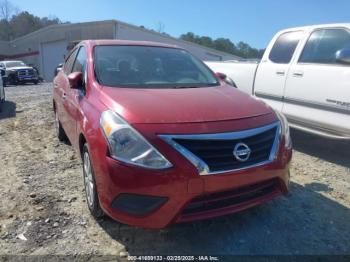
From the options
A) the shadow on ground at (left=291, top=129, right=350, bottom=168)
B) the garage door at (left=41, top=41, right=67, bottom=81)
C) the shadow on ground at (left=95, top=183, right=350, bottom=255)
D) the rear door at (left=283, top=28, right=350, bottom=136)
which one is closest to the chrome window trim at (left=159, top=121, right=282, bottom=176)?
the shadow on ground at (left=95, top=183, right=350, bottom=255)

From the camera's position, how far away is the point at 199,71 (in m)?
4.50

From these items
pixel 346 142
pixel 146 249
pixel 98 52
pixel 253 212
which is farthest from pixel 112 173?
pixel 346 142

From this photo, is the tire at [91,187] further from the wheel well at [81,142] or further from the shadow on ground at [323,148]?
the shadow on ground at [323,148]

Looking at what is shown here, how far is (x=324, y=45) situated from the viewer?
544 cm

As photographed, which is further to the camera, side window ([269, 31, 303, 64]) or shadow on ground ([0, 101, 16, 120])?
shadow on ground ([0, 101, 16, 120])

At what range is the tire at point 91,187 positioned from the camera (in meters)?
3.28

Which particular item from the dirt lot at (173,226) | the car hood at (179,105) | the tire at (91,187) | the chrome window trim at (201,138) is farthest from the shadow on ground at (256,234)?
the car hood at (179,105)

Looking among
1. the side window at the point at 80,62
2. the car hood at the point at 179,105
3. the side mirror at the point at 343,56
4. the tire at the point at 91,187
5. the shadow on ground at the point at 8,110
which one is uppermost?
the side mirror at the point at 343,56

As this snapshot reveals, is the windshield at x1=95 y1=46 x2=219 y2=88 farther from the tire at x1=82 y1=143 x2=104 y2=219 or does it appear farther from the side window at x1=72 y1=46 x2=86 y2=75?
the tire at x1=82 y1=143 x2=104 y2=219

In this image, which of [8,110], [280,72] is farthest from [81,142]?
[8,110]

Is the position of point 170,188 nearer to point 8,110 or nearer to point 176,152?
point 176,152

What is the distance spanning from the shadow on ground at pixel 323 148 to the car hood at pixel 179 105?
249 cm

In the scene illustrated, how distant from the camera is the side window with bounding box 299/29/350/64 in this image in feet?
17.1

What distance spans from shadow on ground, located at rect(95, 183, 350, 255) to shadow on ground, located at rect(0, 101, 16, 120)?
7.22 meters
